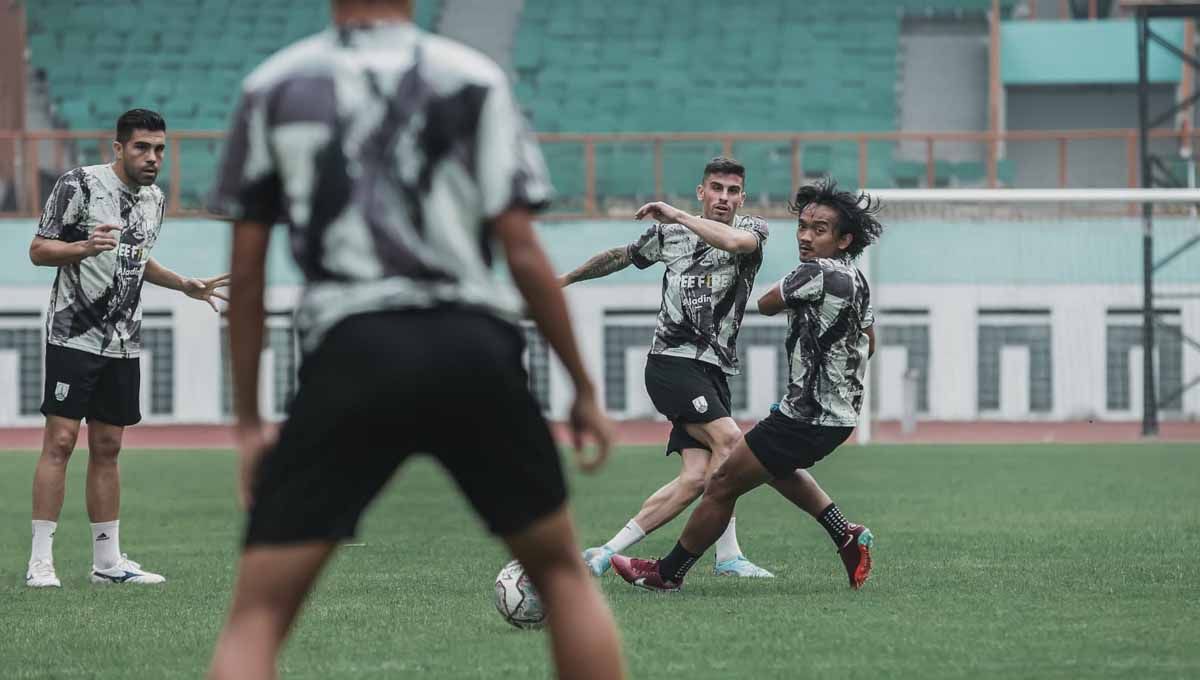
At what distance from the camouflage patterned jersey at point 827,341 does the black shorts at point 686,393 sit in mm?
768

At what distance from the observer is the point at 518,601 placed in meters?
6.80

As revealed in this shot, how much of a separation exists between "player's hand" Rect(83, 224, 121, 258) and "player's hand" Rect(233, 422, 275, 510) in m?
4.83

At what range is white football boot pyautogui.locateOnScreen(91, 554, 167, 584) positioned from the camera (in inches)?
344

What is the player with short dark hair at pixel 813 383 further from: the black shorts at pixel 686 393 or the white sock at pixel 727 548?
the white sock at pixel 727 548

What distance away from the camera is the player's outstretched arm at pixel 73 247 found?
823 cm

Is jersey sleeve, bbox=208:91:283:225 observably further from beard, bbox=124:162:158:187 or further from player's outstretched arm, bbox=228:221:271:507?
beard, bbox=124:162:158:187

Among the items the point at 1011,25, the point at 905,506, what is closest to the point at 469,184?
the point at 905,506

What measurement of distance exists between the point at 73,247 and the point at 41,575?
5.29 ft

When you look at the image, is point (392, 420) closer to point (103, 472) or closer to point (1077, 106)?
point (103, 472)

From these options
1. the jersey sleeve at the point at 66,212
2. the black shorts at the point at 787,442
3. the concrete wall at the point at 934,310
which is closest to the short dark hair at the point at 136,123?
the jersey sleeve at the point at 66,212

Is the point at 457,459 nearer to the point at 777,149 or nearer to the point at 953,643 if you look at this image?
the point at 953,643

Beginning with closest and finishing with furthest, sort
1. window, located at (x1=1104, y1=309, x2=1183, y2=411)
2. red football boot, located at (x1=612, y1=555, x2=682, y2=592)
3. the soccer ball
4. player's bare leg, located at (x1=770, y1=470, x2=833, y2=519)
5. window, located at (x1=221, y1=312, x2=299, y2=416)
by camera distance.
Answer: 1. the soccer ball
2. red football boot, located at (x1=612, y1=555, x2=682, y2=592)
3. player's bare leg, located at (x1=770, y1=470, x2=833, y2=519)
4. window, located at (x1=1104, y1=309, x2=1183, y2=411)
5. window, located at (x1=221, y1=312, x2=299, y2=416)

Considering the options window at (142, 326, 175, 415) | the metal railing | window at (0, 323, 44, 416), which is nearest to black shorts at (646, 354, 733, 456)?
the metal railing

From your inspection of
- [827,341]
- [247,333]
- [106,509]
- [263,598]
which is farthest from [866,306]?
[263,598]
